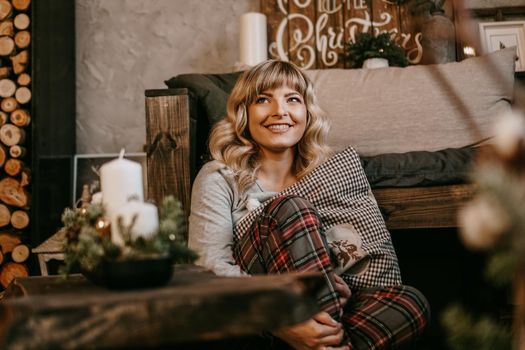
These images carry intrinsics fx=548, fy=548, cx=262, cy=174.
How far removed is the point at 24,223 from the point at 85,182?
35cm

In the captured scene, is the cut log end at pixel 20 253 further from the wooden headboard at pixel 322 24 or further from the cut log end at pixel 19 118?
the wooden headboard at pixel 322 24

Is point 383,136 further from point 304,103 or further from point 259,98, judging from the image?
point 259,98

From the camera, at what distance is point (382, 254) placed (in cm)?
142

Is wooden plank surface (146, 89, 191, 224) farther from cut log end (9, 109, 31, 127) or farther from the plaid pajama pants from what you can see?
cut log end (9, 109, 31, 127)

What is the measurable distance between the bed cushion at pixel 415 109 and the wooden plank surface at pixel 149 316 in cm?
131

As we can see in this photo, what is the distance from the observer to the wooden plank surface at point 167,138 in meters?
1.48

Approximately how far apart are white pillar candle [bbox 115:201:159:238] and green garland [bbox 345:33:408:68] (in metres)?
1.83

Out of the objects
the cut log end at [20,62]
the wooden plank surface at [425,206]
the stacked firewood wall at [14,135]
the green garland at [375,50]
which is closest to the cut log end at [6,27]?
the stacked firewood wall at [14,135]

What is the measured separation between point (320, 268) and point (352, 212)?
1.24 ft

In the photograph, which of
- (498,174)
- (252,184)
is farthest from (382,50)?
(498,174)

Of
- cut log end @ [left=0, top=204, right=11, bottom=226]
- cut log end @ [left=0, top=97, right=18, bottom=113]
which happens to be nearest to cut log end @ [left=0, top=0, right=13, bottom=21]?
cut log end @ [left=0, top=97, right=18, bottom=113]

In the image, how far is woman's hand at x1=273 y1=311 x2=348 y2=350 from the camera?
1.04m

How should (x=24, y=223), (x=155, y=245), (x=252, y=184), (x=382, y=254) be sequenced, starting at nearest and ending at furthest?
(x=155, y=245) < (x=382, y=254) < (x=252, y=184) < (x=24, y=223)

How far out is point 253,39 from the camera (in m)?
2.41
